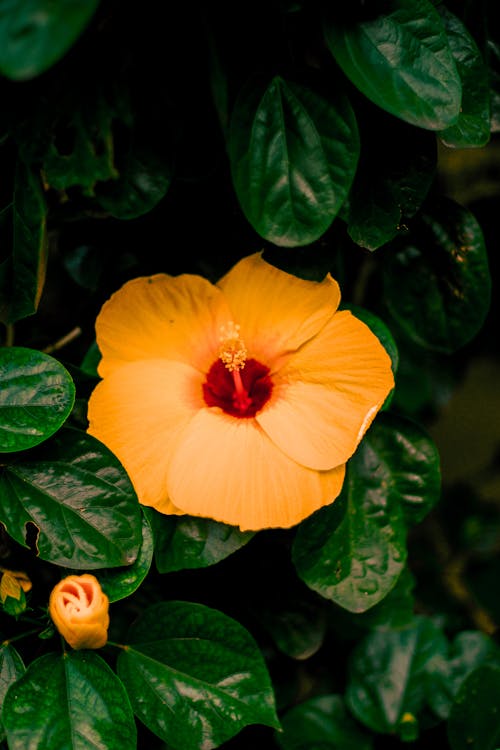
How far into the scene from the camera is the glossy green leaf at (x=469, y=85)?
1.10 metres

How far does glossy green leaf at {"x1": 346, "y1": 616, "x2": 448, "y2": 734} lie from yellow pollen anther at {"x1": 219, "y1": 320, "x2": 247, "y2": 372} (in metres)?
0.64

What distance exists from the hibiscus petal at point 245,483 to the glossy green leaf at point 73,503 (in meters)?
0.08

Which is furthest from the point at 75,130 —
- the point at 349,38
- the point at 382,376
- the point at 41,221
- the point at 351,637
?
the point at 351,637

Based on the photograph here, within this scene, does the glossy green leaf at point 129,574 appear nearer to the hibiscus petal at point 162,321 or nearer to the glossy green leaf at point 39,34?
the hibiscus petal at point 162,321

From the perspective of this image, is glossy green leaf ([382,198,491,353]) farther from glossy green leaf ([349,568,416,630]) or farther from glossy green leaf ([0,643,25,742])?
glossy green leaf ([0,643,25,742])

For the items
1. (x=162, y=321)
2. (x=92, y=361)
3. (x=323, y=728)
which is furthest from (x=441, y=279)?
(x=323, y=728)

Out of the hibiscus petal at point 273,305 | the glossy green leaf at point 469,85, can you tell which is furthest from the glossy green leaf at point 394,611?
the glossy green leaf at point 469,85

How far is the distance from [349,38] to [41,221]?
463 mm

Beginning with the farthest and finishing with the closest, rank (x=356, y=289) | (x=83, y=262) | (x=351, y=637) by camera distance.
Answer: (x=356, y=289)
(x=351, y=637)
(x=83, y=262)

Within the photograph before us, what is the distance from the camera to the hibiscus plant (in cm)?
101

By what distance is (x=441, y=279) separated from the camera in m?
1.30

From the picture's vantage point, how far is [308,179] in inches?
40.7

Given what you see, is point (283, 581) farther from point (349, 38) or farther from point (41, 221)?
point (349, 38)

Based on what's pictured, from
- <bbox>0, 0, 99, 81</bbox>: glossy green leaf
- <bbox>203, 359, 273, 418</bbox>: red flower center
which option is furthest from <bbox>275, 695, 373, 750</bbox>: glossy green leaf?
<bbox>0, 0, 99, 81</bbox>: glossy green leaf
